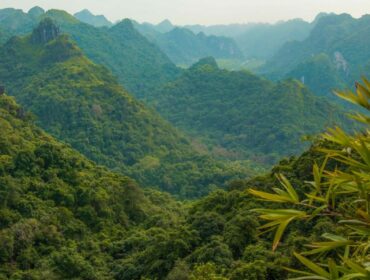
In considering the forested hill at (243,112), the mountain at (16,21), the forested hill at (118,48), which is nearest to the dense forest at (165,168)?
the forested hill at (243,112)

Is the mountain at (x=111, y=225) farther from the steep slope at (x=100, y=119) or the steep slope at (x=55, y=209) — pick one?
the steep slope at (x=100, y=119)

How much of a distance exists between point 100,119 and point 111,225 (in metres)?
41.2

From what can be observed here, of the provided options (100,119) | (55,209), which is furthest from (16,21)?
(55,209)

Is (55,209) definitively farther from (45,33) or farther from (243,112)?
(243,112)

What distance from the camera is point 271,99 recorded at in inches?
4444

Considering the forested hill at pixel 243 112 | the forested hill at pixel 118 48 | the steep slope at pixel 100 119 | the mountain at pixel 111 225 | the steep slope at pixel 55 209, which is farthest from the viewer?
the forested hill at pixel 118 48

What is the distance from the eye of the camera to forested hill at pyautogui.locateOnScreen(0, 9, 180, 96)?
15275 centimetres

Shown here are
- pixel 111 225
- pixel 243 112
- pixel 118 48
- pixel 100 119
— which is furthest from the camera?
pixel 118 48

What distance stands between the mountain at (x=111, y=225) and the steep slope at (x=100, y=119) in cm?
2091

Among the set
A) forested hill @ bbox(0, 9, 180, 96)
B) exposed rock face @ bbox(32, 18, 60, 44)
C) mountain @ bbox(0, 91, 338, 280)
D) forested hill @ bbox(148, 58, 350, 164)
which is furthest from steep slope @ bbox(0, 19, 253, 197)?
forested hill @ bbox(0, 9, 180, 96)

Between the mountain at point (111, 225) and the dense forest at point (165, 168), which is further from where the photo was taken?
the mountain at point (111, 225)

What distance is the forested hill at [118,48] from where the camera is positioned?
6014 inches

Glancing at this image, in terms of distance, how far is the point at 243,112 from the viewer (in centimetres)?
11462

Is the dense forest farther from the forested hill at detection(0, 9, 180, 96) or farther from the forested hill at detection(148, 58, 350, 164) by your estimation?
the forested hill at detection(0, 9, 180, 96)
